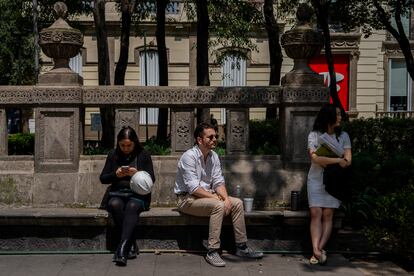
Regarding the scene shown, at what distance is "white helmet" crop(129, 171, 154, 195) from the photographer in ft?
22.1

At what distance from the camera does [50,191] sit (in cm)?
779

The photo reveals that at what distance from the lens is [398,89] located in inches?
1165

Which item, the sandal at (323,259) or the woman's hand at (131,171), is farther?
the woman's hand at (131,171)

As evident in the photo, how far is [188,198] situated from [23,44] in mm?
21607

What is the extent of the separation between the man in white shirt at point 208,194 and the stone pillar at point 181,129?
1.04 metres

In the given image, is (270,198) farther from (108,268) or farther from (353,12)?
(353,12)

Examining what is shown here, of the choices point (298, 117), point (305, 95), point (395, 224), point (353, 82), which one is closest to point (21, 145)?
point (298, 117)

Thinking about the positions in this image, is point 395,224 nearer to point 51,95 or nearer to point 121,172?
point 121,172

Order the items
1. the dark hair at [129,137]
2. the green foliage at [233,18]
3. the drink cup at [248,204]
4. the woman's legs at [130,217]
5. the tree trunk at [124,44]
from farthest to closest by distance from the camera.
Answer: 1. the green foliage at [233,18]
2. the tree trunk at [124,44]
3. the drink cup at [248,204]
4. the dark hair at [129,137]
5. the woman's legs at [130,217]

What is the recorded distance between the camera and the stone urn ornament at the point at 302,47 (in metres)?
7.72

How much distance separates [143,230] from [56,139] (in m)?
1.80

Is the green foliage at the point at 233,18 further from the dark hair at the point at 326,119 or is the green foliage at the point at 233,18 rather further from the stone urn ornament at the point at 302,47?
the dark hair at the point at 326,119

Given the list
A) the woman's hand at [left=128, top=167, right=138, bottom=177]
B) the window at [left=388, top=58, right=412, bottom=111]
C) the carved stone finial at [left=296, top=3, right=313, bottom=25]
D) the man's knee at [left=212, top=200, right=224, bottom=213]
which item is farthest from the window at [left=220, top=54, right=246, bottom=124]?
the man's knee at [left=212, top=200, right=224, bottom=213]

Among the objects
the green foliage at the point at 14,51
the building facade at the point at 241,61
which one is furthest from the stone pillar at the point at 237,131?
the building facade at the point at 241,61
